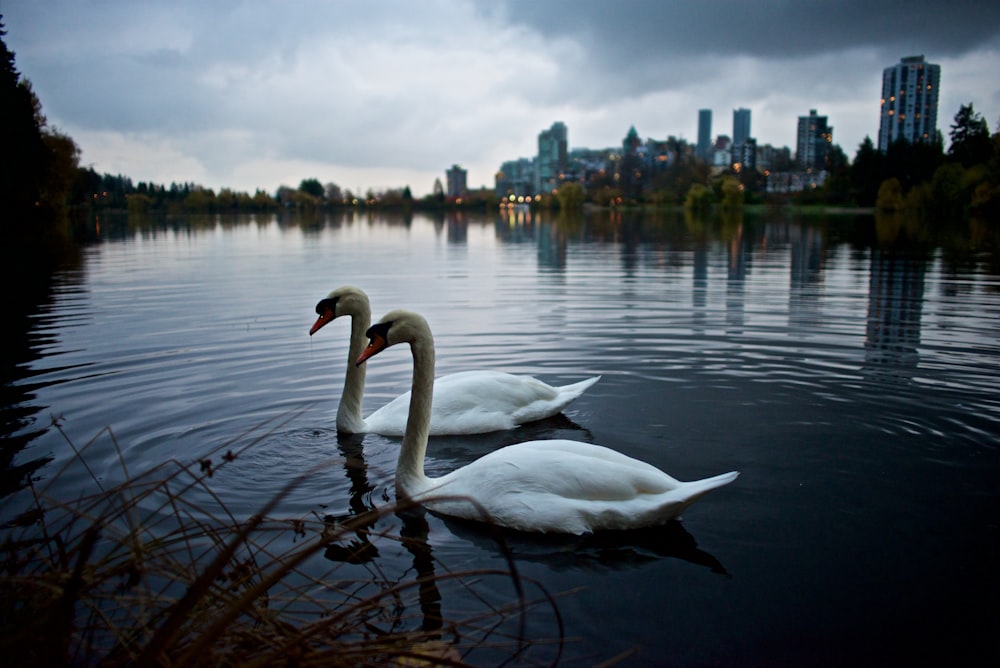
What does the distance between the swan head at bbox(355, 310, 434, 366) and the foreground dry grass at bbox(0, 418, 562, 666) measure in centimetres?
122

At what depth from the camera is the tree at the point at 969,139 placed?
83.1 meters

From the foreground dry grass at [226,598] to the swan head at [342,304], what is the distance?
6.14 feet

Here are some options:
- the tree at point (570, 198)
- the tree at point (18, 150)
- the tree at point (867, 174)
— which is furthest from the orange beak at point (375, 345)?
the tree at point (570, 198)

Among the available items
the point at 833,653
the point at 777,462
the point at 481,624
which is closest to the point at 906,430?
the point at 777,462

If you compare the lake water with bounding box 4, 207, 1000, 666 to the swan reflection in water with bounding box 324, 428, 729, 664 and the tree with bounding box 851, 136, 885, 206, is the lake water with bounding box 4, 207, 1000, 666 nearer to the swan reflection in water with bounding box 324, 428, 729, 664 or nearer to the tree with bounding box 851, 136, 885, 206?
the swan reflection in water with bounding box 324, 428, 729, 664

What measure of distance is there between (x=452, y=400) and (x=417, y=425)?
1586mm

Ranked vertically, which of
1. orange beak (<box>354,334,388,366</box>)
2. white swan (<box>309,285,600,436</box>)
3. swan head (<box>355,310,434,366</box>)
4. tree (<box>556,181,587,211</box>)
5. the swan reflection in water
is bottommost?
the swan reflection in water

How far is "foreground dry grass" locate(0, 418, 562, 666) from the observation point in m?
2.09

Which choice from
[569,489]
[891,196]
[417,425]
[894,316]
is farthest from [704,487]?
[891,196]

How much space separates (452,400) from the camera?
701 cm

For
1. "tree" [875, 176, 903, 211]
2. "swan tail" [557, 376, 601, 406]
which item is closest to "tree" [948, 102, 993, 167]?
"tree" [875, 176, 903, 211]

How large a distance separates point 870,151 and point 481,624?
119 m

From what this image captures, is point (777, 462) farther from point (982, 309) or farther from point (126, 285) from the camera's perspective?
point (126, 285)

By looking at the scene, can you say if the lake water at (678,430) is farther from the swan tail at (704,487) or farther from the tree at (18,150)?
the tree at (18,150)
